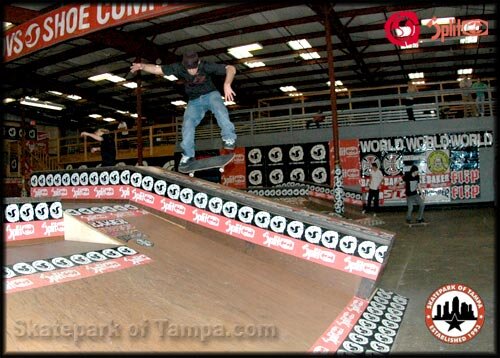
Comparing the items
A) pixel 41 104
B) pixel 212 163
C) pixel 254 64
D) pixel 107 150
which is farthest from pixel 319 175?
pixel 41 104

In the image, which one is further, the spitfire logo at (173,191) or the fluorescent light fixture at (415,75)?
the fluorescent light fixture at (415,75)

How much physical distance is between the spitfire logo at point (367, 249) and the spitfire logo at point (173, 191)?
3.00 meters

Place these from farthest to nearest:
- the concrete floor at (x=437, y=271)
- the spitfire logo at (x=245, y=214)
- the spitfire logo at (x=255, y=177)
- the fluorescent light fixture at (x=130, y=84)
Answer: the fluorescent light fixture at (x=130, y=84), the spitfire logo at (x=255, y=177), the spitfire logo at (x=245, y=214), the concrete floor at (x=437, y=271)

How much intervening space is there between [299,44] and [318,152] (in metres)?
4.64

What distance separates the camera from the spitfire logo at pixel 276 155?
1673 cm

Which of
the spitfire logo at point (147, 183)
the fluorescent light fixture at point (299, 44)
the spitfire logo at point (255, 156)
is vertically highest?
the fluorescent light fixture at point (299, 44)

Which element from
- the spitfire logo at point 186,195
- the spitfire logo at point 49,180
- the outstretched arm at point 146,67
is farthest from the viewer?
the spitfire logo at point 49,180

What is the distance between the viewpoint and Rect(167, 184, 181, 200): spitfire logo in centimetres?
612

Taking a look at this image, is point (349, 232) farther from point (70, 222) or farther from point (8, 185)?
point (8, 185)

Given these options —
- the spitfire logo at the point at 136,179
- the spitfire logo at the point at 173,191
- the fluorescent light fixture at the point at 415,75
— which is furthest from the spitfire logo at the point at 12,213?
the fluorescent light fixture at the point at 415,75

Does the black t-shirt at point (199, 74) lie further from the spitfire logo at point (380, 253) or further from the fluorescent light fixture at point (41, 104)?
the fluorescent light fixture at point (41, 104)

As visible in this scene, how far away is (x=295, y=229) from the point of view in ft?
15.9

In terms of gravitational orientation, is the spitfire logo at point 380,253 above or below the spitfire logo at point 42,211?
below

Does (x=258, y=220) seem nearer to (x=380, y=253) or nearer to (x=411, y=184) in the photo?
(x=380, y=253)
